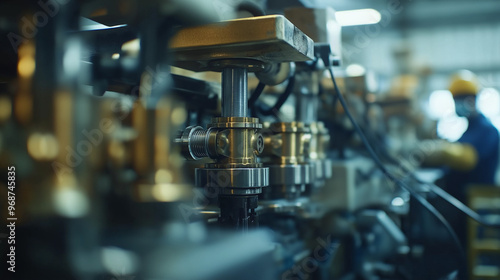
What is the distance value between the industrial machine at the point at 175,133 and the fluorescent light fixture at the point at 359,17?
4172mm

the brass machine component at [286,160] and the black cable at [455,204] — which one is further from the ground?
the brass machine component at [286,160]

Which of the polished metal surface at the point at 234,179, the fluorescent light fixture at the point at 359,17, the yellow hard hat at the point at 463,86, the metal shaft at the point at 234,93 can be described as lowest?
the polished metal surface at the point at 234,179

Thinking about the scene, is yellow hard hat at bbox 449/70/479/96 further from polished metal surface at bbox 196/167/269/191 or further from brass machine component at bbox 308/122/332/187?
polished metal surface at bbox 196/167/269/191

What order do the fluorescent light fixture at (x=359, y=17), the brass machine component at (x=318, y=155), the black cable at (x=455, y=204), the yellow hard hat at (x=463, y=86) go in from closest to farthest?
the brass machine component at (x=318, y=155), the black cable at (x=455, y=204), the yellow hard hat at (x=463, y=86), the fluorescent light fixture at (x=359, y=17)

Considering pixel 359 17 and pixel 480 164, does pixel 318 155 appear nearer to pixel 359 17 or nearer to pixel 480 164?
pixel 480 164

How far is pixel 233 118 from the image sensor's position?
23.8 inches

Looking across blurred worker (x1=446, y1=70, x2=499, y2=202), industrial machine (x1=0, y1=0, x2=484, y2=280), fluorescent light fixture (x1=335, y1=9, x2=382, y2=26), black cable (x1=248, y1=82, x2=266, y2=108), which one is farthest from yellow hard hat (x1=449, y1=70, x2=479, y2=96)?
black cable (x1=248, y1=82, x2=266, y2=108)

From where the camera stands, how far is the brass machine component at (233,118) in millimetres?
562

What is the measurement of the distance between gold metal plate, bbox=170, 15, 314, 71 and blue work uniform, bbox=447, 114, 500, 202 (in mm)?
2166

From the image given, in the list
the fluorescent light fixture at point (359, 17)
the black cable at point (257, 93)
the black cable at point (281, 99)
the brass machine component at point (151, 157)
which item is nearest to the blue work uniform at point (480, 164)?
the brass machine component at point (151, 157)

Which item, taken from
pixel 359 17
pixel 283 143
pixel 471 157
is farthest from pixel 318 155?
pixel 359 17

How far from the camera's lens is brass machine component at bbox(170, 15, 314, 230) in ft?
1.85

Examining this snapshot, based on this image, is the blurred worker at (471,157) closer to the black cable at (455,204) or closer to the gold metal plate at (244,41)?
the black cable at (455,204)

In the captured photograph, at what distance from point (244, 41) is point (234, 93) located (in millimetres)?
97
